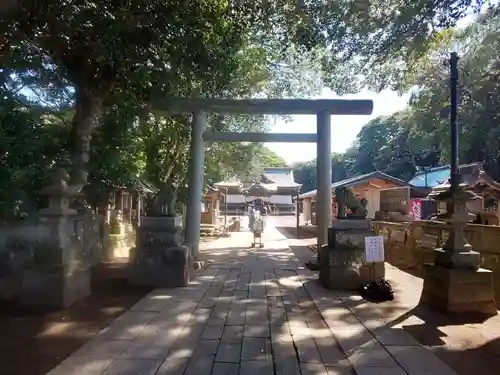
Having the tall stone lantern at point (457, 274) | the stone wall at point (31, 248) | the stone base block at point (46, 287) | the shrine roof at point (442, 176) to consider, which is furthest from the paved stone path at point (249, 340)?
the shrine roof at point (442, 176)

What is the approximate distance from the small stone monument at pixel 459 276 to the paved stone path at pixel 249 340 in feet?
4.07

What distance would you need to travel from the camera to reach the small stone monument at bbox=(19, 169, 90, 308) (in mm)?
6617

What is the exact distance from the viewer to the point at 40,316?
6.05 metres

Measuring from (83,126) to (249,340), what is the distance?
5.83 metres

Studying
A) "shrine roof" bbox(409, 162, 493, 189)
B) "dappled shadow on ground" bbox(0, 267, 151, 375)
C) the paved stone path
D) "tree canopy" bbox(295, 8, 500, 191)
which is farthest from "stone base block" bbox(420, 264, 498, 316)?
"shrine roof" bbox(409, 162, 493, 189)

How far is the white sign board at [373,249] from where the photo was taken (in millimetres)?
7988

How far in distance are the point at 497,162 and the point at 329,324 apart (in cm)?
2263

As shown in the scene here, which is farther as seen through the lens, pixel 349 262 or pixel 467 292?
pixel 349 262

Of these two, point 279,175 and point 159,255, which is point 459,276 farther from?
point 279,175

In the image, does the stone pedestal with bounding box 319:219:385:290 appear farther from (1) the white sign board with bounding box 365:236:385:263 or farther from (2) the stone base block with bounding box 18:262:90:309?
(2) the stone base block with bounding box 18:262:90:309

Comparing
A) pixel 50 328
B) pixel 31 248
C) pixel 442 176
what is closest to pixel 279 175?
pixel 442 176

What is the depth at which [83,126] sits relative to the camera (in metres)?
8.73

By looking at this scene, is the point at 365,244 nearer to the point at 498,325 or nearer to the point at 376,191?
the point at 498,325

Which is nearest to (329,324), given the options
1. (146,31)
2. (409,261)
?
(146,31)
